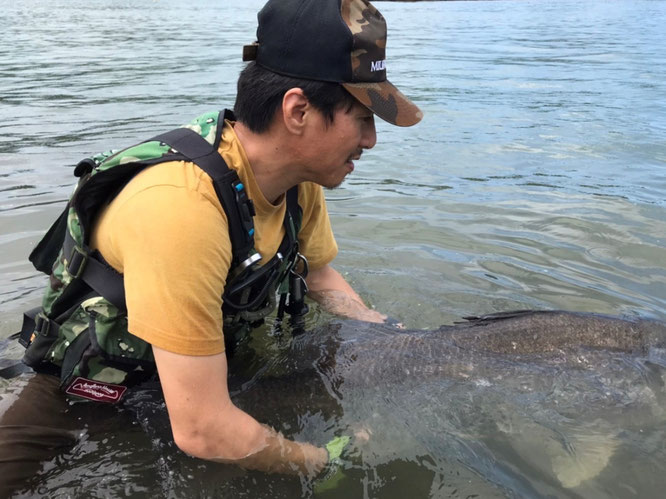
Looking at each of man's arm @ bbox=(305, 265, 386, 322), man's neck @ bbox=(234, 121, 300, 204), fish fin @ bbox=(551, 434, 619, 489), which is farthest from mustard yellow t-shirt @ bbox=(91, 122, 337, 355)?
fish fin @ bbox=(551, 434, 619, 489)

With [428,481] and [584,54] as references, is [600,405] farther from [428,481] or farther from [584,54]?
[584,54]

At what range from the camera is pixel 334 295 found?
446 centimetres

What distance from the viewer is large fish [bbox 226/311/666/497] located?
3.49 metres

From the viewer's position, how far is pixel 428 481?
3.38 metres

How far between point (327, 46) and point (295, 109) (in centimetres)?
29

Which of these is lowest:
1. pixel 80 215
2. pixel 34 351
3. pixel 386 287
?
pixel 386 287

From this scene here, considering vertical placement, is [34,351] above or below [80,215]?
below

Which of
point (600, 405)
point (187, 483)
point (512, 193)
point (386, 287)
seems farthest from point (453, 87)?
point (187, 483)

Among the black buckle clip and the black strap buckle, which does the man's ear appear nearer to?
the black strap buckle

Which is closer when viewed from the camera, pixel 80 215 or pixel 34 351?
pixel 80 215

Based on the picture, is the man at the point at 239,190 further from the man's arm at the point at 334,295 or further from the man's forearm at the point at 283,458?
the man's arm at the point at 334,295

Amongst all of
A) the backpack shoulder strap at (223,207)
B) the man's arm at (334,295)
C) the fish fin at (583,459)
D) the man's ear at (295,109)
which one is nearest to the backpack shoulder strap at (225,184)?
the backpack shoulder strap at (223,207)

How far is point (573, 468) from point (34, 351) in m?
2.91

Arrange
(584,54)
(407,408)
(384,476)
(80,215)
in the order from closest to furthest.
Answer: (80,215) < (384,476) < (407,408) < (584,54)
